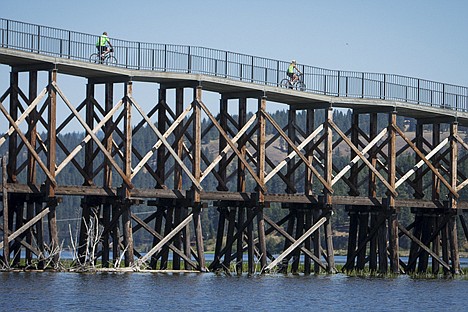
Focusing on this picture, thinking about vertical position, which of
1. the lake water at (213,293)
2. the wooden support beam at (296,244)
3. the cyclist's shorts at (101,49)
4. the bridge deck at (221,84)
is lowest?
the lake water at (213,293)

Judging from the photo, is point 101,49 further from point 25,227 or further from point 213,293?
point 213,293

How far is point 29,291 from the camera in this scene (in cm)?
3909

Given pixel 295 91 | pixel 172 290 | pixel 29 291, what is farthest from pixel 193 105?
pixel 29 291

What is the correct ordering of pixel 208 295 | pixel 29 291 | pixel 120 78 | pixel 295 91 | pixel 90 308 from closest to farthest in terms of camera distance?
1. pixel 90 308
2. pixel 29 291
3. pixel 208 295
4. pixel 120 78
5. pixel 295 91

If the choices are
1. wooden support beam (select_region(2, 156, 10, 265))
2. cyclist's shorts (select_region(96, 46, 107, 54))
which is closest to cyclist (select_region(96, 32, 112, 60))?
cyclist's shorts (select_region(96, 46, 107, 54))

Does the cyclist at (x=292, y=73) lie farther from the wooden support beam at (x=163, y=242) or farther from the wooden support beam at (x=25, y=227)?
the wooden support beam at (x=25, y=227)

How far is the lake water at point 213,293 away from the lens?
37688 mm

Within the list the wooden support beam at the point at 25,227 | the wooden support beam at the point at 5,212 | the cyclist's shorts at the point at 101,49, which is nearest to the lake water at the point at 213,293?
the wooden support beam at the point at 5,212

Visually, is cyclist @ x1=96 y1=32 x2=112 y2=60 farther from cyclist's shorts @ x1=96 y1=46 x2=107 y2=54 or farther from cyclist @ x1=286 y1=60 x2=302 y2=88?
cyclist @ x1=286 y1=60 x2=302 y2=88

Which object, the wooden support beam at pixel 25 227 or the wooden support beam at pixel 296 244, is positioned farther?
the wooden support beam at pixel 296 244

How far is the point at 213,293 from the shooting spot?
139 feet

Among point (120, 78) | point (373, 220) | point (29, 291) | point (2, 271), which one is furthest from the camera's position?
point (373, 220)

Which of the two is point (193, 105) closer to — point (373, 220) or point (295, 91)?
point (295, 91)

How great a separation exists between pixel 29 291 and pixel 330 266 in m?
18.7
